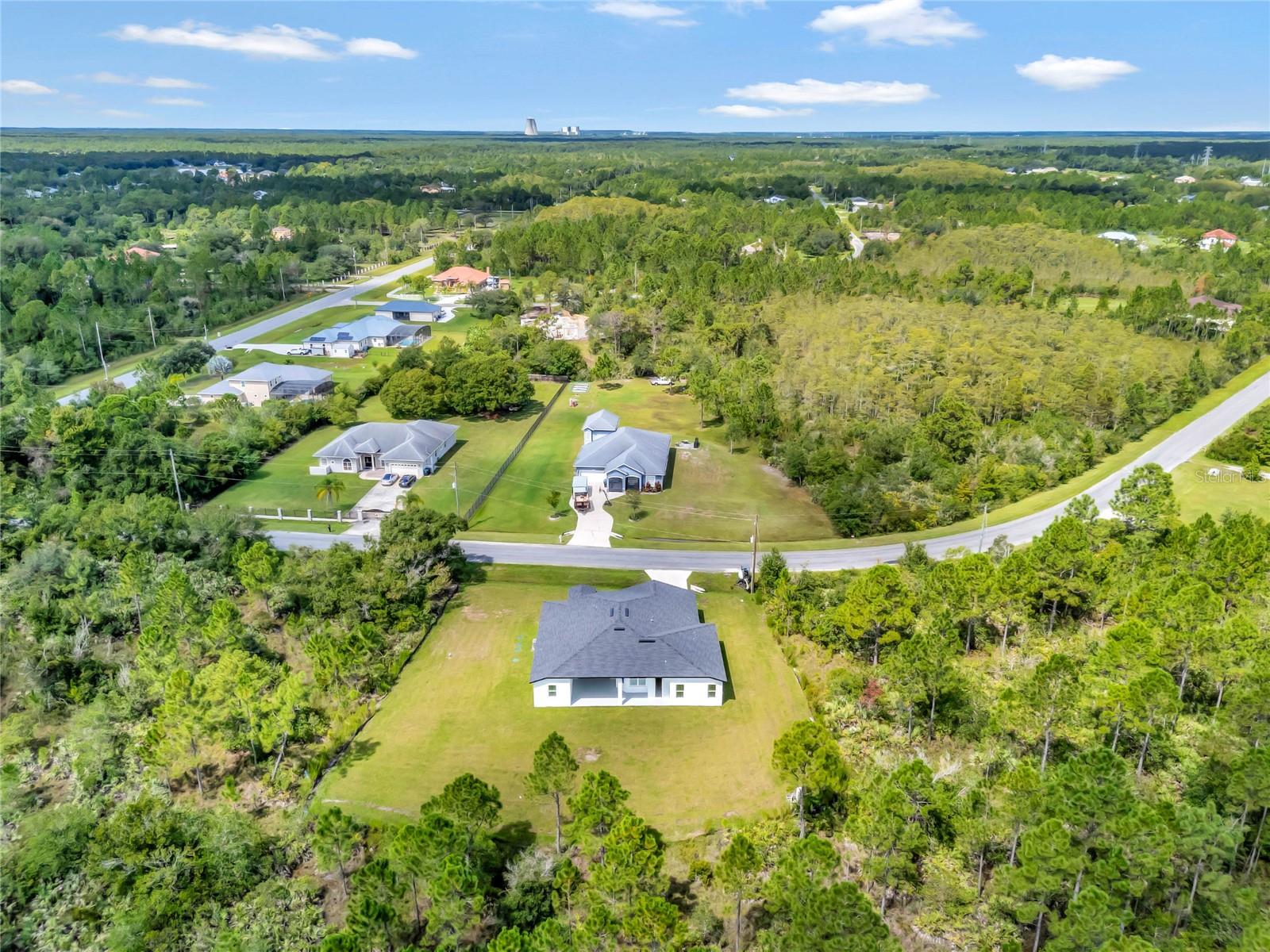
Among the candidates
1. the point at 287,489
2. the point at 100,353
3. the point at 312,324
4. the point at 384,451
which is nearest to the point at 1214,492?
the point at 384,451

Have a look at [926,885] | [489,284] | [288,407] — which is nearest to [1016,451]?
[926,885]

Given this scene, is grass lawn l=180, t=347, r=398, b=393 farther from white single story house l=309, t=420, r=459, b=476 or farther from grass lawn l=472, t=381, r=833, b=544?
grass lawn l=472, t=381, r=833, b=544

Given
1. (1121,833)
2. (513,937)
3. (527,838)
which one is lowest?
(527,838)

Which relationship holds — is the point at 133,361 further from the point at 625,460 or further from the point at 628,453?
the point at 625,460

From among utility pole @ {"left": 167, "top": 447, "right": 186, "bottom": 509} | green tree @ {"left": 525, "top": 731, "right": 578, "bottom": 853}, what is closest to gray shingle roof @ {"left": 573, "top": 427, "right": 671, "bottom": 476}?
utility pole @ {"left": 167, "top": 447, "right": 186, "bottom": 509}

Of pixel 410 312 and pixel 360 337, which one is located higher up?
pixel 410 312

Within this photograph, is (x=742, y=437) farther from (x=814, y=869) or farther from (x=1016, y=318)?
(x=814, y=869)
